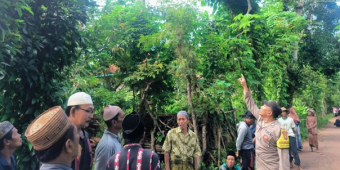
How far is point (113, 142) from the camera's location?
3.28m

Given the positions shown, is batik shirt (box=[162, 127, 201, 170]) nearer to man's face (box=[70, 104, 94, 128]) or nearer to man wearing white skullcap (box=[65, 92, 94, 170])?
man wearing white skullcap (box=[65, 92, 94, 170])

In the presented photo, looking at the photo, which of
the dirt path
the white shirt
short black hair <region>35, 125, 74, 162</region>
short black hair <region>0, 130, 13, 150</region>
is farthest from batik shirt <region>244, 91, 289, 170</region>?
the dirt path

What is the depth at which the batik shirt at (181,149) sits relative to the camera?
4539 millimetres

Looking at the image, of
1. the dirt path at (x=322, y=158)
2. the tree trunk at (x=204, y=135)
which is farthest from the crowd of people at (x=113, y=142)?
the dirt path at (x=322, y=158)

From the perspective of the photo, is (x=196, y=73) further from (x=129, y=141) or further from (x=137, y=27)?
(x=129, y=141)

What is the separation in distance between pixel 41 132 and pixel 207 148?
6332mm

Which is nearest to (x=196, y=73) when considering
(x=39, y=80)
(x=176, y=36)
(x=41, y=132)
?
(x=176, y=36)

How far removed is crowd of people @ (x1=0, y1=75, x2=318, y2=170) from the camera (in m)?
1.78

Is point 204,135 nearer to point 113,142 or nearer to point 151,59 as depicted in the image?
point 151,59

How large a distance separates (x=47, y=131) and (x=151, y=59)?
5972mm

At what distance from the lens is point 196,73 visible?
7.01 meters

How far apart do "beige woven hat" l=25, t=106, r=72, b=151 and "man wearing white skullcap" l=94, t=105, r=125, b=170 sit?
4.64 ft

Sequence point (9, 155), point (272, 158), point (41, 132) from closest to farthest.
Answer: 1. point (41, 132)
2. point (9, 155)
3. point (272, 158)

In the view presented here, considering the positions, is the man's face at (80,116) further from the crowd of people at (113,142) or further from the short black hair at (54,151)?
the short black hair at (54,151)
